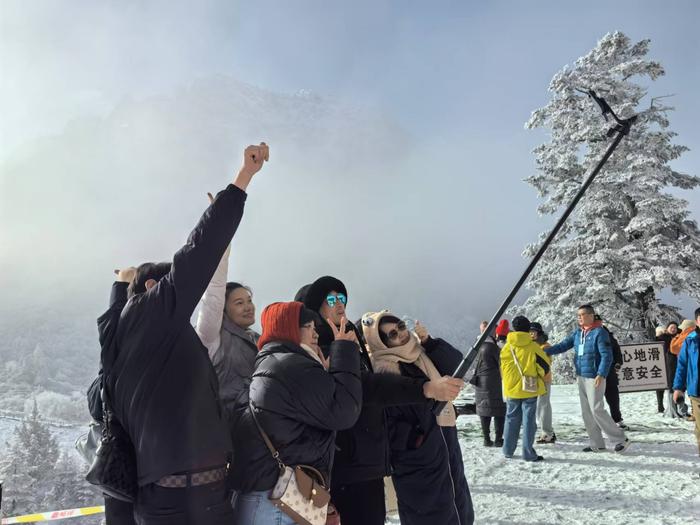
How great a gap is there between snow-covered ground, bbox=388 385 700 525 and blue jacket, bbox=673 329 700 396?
955 millimetres

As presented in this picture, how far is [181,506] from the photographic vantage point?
212cm

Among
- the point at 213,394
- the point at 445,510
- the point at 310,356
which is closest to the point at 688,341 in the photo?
the point at 445,510

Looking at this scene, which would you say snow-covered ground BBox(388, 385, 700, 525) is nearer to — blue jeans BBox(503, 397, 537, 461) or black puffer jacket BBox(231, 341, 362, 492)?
blue jeans BBox(503, 397, 537, 461)

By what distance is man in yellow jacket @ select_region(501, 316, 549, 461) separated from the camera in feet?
24.0

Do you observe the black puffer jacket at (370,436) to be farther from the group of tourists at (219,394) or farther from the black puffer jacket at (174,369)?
the black puffer jacket at (174,369)

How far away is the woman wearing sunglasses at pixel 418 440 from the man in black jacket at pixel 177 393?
1.62 meters

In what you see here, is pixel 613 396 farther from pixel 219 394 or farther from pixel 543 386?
pixel 219 394

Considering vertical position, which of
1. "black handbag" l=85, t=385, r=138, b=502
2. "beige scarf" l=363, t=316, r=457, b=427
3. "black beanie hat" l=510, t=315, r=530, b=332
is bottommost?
"black handbag" l=85, t=385, r=138, b=502

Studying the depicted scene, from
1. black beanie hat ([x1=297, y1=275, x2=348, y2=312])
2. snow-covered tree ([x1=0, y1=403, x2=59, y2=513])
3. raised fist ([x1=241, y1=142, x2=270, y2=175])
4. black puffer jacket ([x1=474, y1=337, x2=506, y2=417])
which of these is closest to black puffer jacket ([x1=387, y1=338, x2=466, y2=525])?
black beanie hat ([x1=297, y1=275, x2=348, y2=312])

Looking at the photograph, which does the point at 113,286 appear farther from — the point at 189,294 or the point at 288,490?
the point at 288,490

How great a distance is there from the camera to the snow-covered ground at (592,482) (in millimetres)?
5051

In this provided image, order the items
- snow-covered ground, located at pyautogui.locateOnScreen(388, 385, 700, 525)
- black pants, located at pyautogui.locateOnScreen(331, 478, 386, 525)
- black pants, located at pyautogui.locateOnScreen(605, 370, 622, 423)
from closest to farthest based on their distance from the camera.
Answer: black pants, located at pyautogui.locateOnScreen(331, 478, 386, 525)
snow-covered ground, located at pyautogui.locateOnScreen(388, 385, 700, 525)
black pants, located at pyautogui.locateOnScreen(605, 370, 622, 423)

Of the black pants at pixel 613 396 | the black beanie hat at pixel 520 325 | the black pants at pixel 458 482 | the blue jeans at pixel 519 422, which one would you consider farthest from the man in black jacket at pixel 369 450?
the black pants at pixel 613 396

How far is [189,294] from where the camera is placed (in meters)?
2.14
